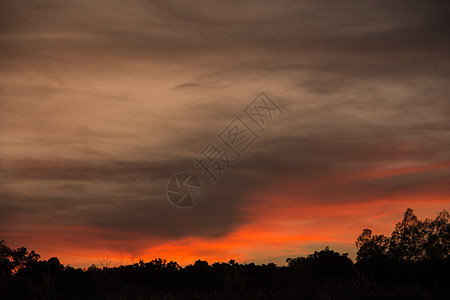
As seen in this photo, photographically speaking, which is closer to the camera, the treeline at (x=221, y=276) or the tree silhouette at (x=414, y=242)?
the treeline at (x=221, y=276)

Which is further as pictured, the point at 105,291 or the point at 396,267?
the point at 396,267

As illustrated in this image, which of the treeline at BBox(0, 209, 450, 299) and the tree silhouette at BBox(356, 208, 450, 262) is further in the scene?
the tree silhouette at BBox(356, 208, 450, 262)

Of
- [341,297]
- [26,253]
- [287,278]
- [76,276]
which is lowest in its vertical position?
[341,297]

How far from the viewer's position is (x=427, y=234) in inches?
2596

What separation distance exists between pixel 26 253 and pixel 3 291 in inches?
1146

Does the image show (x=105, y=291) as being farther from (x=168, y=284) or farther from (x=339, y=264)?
(x=339, y=264)

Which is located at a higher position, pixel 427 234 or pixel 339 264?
pixel 427 234

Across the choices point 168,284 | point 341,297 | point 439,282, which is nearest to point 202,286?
point 168,284

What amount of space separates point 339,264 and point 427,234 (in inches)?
944

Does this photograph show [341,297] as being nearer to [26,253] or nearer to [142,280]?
[142,280]

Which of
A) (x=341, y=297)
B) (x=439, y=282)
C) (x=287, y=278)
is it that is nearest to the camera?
(x=341, y=297)

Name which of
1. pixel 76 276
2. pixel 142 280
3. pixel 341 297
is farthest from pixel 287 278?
pixel 76 276

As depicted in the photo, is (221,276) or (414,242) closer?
(221,276)

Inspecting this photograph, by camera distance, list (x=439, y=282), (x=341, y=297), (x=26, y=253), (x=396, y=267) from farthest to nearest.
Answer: (x=26, y=253)
(x=396, y=267)
(x=439, y=282)
(x=341, y=297)
